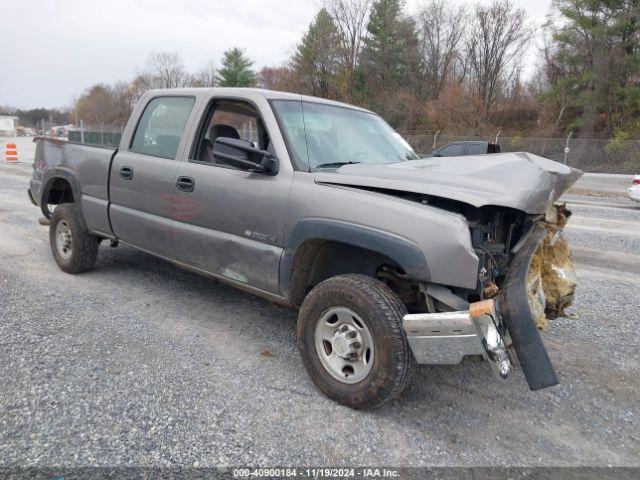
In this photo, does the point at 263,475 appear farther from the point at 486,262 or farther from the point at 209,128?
the point at 209,128

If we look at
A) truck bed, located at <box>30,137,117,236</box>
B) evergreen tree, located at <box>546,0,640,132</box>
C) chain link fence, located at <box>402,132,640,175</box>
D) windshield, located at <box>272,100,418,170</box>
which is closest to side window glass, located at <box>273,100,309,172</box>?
windshield, located at <box>272,100,418,170</box>

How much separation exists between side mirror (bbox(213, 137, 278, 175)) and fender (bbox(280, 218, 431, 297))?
A: 0.51 m

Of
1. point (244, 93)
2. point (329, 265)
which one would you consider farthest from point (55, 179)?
point (329, 265)

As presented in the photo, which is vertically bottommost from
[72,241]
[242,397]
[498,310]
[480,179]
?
[242,397]

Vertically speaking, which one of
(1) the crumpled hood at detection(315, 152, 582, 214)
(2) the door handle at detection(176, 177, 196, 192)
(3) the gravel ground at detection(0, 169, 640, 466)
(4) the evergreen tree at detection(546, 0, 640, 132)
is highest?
(4) the evergreen tree at detection(546, 0, 640, 132)

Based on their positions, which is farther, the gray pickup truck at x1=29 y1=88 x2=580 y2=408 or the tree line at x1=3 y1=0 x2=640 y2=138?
the tree line at x1=3 y1=0 x2=640 y2=138

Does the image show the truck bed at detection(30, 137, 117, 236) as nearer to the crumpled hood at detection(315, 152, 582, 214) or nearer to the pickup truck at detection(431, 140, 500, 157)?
the crumpled hood at detection(315, 152, 582, 214)

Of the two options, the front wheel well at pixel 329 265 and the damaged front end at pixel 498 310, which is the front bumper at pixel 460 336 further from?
the front wheel well at pixel 329 265

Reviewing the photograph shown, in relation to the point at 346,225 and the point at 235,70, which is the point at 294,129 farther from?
the point at 235,70

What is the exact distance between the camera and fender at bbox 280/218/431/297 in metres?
2.67

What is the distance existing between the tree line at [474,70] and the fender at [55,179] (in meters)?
25.8

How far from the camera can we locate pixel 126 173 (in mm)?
4484

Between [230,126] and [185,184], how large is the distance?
2.73ft

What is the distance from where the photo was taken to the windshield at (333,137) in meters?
3.54
